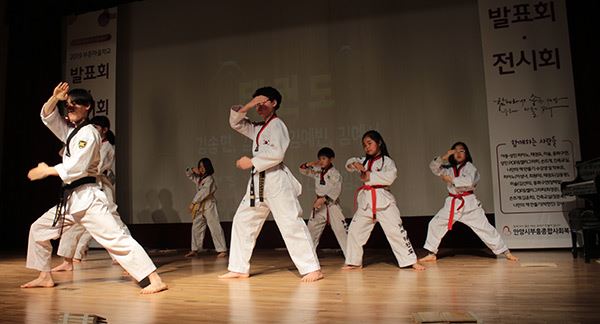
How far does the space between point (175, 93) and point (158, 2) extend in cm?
151

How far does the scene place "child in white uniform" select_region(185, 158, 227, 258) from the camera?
6211mm

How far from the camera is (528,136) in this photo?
218 inches

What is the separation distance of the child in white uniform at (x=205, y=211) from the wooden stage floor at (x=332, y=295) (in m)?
1.62

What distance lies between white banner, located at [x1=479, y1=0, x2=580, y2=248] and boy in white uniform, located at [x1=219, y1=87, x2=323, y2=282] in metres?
2.88

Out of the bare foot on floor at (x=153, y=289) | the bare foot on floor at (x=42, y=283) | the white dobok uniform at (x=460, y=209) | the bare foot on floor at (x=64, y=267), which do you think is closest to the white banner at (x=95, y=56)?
the bare foot on floor at (x=64, y=267)

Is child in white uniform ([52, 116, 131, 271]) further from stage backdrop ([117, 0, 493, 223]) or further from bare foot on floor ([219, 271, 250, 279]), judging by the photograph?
stage backdrop ([117, 0, 493, 223])

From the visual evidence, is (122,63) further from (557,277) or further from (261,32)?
(557,277)

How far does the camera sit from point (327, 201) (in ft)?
17.8

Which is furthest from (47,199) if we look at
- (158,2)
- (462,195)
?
(462,195)

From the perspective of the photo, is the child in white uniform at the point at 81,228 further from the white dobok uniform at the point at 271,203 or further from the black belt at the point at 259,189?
the black belt at the point at 259,189

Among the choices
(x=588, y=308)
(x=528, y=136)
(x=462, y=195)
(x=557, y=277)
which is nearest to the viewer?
(x=588, y=308)

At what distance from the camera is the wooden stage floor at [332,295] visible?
2.30 m

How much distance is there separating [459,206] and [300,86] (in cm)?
289

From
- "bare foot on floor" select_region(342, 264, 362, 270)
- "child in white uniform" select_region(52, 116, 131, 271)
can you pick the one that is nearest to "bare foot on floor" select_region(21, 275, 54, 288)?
"child in white uniform" select_region(52, 116, 131, 271)
